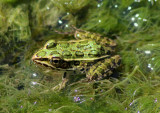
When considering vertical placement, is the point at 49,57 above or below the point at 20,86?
above

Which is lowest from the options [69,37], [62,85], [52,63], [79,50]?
[62,85]

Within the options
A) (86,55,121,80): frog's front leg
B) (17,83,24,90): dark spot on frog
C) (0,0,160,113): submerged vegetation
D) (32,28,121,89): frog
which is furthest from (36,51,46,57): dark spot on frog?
(86,55,121,80): frog's front leg

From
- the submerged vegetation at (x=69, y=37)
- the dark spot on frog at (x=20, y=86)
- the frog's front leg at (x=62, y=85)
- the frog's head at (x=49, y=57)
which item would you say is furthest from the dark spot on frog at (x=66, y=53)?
the dark spot on frog at (x=20, y=86)

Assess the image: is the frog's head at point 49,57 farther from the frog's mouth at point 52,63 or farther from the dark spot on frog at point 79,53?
the dark spot on frog at point 79,53

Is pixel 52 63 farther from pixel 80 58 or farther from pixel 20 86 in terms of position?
pixel 20 86

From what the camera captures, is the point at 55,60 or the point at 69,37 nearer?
the point at 55,60

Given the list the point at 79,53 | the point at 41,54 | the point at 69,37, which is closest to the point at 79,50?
the point at 79,53
